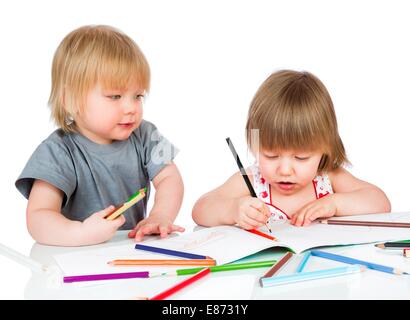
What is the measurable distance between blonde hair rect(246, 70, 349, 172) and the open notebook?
0.64ft

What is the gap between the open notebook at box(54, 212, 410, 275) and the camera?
1.01 metres

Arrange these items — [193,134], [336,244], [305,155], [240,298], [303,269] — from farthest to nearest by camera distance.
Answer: [193,134] < [305,155] < [336,244] < [303,269] < [240,298]

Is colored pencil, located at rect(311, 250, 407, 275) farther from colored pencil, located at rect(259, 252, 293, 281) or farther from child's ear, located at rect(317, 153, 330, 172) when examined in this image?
child's ear, located at rect(317, 153, 330, 172)

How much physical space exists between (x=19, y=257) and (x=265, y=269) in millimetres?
399

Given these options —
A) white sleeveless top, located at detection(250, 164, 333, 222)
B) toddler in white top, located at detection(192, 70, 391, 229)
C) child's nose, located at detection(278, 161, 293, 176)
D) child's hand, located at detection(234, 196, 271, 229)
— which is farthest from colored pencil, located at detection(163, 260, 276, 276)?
white sleeveless top, located at detection(250, 164, 333, 222)

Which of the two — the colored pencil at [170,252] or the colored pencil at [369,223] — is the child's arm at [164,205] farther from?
the colored pencil at [369,223]

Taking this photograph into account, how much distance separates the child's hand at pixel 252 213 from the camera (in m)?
1.16

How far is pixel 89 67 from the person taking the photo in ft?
4.47

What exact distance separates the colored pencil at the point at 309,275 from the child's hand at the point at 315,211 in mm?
350

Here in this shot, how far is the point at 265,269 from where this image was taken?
0.97 meters

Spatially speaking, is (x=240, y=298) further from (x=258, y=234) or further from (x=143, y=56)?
(x=143, y=56)

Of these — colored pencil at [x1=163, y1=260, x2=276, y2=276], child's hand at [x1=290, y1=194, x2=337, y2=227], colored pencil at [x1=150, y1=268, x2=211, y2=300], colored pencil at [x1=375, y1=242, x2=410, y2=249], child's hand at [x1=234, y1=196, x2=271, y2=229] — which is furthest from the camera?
child's hand at [x1=290, y1=194, x2=337, y2=227]

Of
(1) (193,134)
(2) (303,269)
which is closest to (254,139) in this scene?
(1) (193,134)

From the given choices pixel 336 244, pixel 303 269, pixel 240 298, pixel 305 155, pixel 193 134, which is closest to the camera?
pixel 240 298
